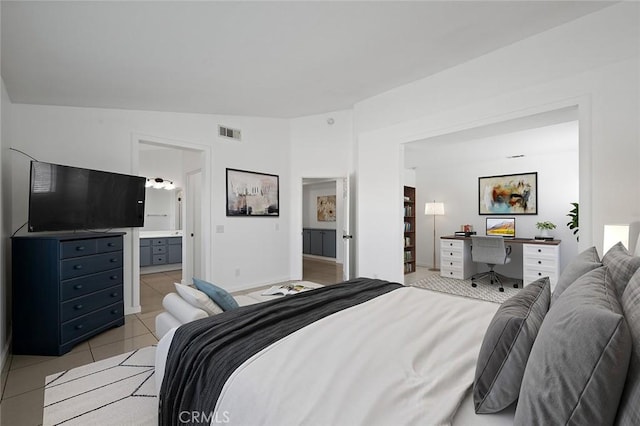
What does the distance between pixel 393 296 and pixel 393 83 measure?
110 inches

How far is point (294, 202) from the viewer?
5305mm

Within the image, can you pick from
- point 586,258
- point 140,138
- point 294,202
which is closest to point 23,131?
point 140,138

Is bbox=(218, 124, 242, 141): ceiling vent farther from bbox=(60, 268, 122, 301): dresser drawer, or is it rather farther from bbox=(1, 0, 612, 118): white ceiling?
bbox=(60, 268, 122, 301): dresser drawer

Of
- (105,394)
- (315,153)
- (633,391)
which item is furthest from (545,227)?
(105,394)

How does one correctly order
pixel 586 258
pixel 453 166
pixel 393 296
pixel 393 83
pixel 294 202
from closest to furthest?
pixel 586 258 → pixel 393 296 → pixel 393 83 → pixel 294 202 → pixel 453 166

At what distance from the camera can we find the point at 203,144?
439 cm

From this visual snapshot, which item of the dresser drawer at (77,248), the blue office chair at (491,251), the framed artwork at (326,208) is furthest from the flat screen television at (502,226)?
the dresser drawer at (77,248)

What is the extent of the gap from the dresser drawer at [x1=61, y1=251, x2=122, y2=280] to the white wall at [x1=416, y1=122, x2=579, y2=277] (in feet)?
16.5

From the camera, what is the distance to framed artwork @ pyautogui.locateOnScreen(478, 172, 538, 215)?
18.1ft

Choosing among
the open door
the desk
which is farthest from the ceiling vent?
the desk

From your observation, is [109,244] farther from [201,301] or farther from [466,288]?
[466,288]

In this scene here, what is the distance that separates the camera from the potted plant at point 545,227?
16.7ft

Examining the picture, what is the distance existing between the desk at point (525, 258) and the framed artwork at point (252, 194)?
10.8 ft

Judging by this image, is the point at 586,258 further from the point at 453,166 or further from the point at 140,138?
the point at 453,166
